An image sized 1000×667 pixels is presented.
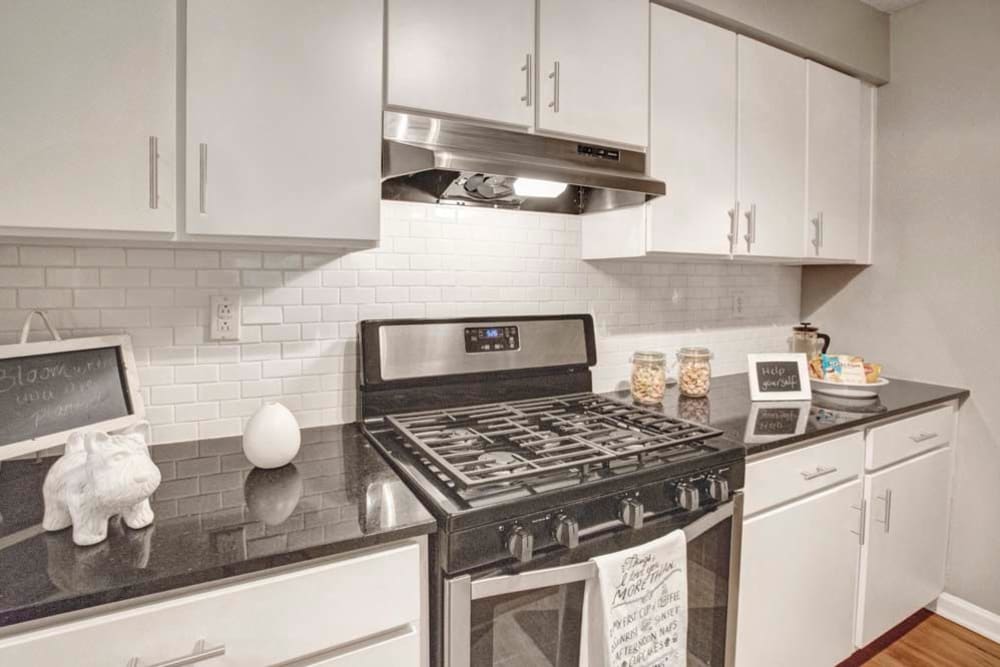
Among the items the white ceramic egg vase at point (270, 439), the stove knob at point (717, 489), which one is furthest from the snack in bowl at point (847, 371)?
the white ceramic egg vase at point (270, 439)

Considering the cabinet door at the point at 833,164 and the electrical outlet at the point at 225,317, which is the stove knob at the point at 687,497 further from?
the cabinet door at the point at 833,164

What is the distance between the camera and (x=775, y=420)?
5.82 feet

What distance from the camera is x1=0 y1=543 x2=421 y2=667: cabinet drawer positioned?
76 centimetres

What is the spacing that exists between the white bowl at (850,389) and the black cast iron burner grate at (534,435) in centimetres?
93

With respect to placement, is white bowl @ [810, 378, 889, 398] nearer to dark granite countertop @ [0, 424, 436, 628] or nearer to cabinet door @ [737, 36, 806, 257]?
cabinet door @ [737, 36, 806, 257]

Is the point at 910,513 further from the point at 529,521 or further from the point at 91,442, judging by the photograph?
the point at 91,442

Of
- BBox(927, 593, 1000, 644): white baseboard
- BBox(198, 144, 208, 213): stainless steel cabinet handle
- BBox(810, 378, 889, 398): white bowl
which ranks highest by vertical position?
BBox(198, 144, 208, 213): stainless steel cabinet handle

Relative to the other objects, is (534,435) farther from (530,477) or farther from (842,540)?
(842,540)

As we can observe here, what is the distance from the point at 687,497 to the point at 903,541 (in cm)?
141

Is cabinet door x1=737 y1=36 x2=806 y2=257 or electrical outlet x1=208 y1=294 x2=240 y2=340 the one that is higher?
cabinet door x1=737 y1=36 x2=806 y2=257

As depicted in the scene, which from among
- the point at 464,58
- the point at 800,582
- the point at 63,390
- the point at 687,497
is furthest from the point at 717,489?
the point at 63,390

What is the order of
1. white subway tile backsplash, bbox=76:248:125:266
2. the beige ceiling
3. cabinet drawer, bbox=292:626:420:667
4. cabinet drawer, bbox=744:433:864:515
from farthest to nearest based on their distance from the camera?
the beige ceiling → cabinet drawer, bbox=744:433:864:515 → white subway tile backsplash, bbox=76:248:125:266 → cabinet drawer, bbox=292:626:420:667

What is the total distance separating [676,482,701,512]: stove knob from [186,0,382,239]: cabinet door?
94cm

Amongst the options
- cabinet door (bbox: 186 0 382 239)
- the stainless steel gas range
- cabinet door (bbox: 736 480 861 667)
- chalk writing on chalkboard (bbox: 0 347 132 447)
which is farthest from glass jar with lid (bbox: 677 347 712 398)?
chalk writing on chalkboard (bbox: 0 347 132 447)
